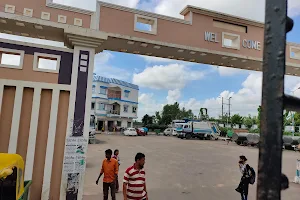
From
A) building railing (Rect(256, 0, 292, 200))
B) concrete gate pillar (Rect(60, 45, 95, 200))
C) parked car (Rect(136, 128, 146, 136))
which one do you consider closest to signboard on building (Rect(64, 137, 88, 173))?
concrete gate pillar (Rect(60, 45, 95, 200))

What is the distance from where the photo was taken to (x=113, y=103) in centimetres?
4209

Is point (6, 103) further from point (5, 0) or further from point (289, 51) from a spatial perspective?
point (289, 51)

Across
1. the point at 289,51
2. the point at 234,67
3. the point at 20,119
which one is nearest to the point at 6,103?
the point at 20,119

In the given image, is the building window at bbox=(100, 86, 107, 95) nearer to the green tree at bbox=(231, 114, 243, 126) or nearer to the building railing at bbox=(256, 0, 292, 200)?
the green tree at bbox=(231, 114, 243, 126)

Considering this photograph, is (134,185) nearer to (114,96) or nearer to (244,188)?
(244,188)

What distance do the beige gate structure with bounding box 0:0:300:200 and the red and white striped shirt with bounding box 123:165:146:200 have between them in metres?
1.67

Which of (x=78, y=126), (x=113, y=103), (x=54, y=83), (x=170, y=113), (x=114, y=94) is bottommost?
(x=78, y=126)

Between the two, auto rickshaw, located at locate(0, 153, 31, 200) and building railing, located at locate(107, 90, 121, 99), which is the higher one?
building railing, located at locate(107, 90, 121, 99)

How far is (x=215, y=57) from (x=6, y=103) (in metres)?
5.35

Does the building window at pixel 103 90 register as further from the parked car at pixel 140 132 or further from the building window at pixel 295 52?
the building window at pixel 295 52

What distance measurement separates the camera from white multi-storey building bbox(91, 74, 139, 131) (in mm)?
40719

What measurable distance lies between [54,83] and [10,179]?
222cm

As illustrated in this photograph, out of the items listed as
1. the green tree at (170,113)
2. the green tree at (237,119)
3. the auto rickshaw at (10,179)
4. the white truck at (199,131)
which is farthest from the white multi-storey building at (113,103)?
the auto rickshaw at (10,179)

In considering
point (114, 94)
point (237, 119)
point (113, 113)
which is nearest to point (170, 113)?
point (237, 119)
